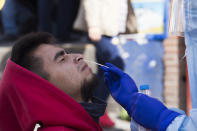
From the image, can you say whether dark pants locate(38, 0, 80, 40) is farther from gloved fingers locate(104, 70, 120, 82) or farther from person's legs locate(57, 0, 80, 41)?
gloved fingers locate(104, 70, 120, 82)

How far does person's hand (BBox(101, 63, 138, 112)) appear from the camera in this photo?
1.31 metres

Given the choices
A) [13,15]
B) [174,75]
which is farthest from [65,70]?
[13,15]

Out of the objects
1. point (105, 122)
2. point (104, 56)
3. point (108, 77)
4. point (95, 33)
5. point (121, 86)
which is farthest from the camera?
point (104, 56)

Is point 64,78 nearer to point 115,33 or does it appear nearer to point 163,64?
point 115,33

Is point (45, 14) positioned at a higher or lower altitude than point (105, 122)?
higher

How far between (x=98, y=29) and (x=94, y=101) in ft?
4.01

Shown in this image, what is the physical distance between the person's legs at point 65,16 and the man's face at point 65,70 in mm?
2008

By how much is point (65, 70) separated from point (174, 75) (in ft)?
6.52

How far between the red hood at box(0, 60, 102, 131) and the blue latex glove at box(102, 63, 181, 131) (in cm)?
27

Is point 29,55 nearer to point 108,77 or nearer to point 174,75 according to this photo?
point 108,77

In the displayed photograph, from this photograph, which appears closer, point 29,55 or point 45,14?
point 29,55

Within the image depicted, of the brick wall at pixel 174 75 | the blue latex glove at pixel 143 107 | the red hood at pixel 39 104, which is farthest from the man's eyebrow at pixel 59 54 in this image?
the brick wall at pixel 174 75

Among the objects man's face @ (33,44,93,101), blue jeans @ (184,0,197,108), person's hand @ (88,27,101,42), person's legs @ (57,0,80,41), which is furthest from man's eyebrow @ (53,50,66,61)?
person's legs @ (57,0,80,41)

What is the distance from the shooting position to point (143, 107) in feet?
4.03
